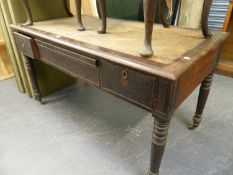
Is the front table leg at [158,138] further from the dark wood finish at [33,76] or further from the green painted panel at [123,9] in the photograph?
the green painted panel at [123,9]

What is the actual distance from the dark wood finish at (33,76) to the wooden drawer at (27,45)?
14cm

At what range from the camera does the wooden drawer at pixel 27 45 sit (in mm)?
1213

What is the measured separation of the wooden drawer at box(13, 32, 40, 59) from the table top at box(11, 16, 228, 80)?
0.15ft

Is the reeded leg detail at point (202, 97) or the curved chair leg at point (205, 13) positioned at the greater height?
the curved chair leg at point (205, 13)

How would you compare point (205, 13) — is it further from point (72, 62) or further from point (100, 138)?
point (100, 138)

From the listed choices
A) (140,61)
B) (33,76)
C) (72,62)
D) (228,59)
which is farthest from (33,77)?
(228,59)

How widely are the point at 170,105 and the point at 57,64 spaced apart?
2.23 ft

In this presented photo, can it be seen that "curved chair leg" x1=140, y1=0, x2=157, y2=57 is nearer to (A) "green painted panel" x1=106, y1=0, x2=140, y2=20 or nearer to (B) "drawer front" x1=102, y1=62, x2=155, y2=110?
(B) "drawer front" x1=102, y1=62, x2=155, y2=110

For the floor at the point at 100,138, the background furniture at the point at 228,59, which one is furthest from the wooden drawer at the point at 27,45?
the background furniture at the point at 228,59

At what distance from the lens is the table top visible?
2.33ft

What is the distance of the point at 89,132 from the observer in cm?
136

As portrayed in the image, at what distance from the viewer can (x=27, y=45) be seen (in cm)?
125

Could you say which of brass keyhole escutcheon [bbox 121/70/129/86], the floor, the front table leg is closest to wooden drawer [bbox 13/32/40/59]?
the floor

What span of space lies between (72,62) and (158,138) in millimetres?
541
